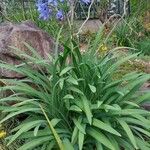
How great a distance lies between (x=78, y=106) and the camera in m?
4.55

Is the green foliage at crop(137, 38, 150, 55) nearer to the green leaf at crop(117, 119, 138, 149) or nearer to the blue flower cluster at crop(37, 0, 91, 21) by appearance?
the blue flower cluster at crop(37, 0, 91, 21)

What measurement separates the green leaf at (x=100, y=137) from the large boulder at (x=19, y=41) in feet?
3.69

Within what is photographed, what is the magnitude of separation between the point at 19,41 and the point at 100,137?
4.88ft

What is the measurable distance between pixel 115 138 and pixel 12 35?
158 cm

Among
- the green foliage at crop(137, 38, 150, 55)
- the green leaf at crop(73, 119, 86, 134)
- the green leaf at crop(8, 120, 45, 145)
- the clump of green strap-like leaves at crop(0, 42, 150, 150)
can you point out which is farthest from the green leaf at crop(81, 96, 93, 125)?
the green foliage at crop(137, 38, 150, 55)

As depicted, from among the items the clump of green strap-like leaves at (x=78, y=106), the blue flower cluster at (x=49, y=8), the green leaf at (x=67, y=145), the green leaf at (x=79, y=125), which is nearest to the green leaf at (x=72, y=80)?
the clump of green strap-like leaves at (x=78, y=106)

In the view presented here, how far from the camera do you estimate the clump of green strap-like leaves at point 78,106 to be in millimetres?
4469

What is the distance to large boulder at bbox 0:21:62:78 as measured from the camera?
17.4 ft

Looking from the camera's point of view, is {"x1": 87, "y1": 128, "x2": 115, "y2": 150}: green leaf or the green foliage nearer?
{"x1": 87, "y1": 128, "x2": 115, "y2": 150}: green leaf

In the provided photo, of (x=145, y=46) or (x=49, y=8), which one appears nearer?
(x=49, y=8)

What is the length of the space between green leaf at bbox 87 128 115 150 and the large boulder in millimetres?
1124

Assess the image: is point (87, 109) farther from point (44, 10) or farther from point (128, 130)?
point (44, 10)

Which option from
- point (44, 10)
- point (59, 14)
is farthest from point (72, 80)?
point (44, 10)

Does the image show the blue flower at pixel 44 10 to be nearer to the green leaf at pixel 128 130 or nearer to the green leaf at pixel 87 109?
the green leaf at pixel 87 109
